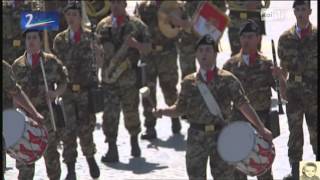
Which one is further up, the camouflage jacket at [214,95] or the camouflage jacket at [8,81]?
the camouflage jacket at [8,81]

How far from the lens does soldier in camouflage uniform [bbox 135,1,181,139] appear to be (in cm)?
1280

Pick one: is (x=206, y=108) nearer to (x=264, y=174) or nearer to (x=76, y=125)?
(x=264, y=174)

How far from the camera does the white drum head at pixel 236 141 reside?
8102 mm

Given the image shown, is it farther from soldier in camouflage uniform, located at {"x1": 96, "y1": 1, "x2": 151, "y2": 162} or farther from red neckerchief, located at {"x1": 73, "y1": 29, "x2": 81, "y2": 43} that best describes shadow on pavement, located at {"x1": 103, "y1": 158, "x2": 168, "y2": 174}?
red neckerchief, located at {"x1": 73, "y1": 29, "x2": 81, "y2": 43}

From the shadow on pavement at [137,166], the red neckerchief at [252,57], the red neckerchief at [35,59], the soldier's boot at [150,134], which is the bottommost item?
the shadow on pavement at [137,166]

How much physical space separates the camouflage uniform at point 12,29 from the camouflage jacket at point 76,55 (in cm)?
233

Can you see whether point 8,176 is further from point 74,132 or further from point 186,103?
point 186,103

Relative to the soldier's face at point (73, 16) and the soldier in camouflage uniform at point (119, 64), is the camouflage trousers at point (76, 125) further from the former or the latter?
the soldier's face at point (73, 16)

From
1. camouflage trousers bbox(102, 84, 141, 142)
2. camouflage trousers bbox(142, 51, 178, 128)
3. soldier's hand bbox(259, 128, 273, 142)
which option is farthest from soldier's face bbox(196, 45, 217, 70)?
camouflage trousers bbox(142, 51, 178, 128)

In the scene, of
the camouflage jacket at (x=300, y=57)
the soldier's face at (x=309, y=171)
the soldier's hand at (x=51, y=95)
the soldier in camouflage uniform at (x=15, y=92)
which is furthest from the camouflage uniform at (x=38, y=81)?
the soldier's face at (x=309, y=171)

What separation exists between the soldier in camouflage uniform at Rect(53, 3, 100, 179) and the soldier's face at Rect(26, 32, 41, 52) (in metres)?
1.05

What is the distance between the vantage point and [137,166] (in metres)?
11.5

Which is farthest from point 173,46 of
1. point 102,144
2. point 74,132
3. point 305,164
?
point 305,164

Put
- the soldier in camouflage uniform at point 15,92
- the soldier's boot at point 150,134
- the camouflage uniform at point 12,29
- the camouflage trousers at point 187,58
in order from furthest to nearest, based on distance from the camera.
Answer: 1. the camouflage trousers at point 187,58
2. the camouflage uniform at point 12,29
3. the soldier's boot at point 150,134
4. the soldier in camouflage uniform at point 15,92
